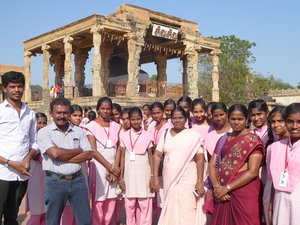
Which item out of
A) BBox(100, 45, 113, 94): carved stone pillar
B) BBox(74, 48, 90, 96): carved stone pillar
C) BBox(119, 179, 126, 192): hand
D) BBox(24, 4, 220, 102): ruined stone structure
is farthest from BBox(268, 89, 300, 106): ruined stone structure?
BBox(119, 179, 126, 192): hand

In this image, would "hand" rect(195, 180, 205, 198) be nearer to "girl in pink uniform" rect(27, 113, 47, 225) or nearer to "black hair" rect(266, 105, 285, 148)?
"black hair" rect(266, 105, 285, 148)

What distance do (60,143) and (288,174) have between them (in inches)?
88.6

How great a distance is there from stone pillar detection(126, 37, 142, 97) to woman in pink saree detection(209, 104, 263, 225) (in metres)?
13.3

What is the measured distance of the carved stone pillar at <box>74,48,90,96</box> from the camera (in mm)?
21406

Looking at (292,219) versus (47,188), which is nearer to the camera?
(292,219)

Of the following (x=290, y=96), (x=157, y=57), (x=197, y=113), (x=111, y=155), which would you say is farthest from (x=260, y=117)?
(x=290, y=96)

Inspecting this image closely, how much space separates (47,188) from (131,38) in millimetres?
13953

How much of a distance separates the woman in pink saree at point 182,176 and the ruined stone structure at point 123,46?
1212 cm

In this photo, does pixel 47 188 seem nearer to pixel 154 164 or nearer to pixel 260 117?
pixel 154 164

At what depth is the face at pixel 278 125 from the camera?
3168 mm

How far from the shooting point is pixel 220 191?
10.4ft

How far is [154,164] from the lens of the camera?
402 centimetres

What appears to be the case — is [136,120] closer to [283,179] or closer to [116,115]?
[116,115]

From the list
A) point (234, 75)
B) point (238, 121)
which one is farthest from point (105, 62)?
point (238, 121)
